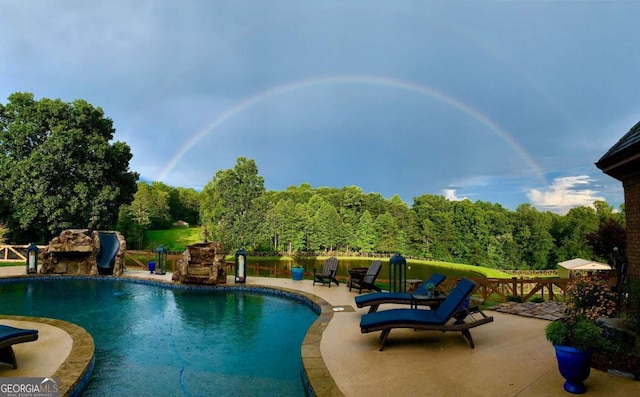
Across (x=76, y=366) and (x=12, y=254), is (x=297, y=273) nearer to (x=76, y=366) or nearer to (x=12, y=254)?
(x=76, y=366)

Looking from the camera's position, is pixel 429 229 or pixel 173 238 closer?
pixel 429 229

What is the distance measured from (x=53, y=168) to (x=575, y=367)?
96.5 ft

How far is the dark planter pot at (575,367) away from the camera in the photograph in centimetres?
396

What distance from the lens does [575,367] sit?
3965mm

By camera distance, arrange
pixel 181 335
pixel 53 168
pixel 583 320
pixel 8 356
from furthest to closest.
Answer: pixel 53 168 → pixel 181 335 → pixel 8 356 → pixel 583 320

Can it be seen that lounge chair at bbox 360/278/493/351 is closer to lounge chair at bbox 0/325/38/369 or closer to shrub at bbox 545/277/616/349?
shrub at bbox 545/277/616/349

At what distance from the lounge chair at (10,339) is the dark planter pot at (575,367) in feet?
Answer: 21.9

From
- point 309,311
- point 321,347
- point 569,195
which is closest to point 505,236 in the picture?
point 569,195

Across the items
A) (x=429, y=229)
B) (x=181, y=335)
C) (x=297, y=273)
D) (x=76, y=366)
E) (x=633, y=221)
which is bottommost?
(x=181, y=335)

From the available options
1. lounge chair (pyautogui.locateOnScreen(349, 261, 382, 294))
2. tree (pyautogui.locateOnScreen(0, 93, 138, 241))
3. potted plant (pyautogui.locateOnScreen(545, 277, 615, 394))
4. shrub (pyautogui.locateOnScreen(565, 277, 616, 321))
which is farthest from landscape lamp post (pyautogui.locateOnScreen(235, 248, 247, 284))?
tree (pyautogui.locateOnScreen(0, 93, 138, 241))

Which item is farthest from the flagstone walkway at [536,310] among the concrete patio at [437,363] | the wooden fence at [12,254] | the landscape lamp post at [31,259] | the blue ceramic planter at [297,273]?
the wooden fence at [12,254]

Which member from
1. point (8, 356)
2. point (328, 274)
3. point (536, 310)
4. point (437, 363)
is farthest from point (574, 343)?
point (328, 274)

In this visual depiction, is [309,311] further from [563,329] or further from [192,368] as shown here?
[563,329]

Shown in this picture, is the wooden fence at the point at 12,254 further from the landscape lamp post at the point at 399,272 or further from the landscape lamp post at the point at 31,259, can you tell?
the landscape lamp post at the point at 399,272
